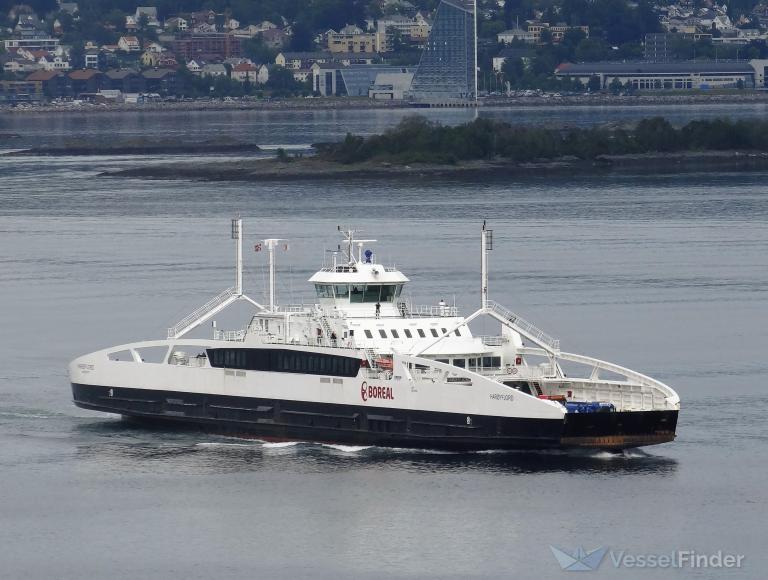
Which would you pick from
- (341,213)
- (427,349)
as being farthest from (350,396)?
(341,213)

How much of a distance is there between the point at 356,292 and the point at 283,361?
2701 mm

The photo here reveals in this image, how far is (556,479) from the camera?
49281mm

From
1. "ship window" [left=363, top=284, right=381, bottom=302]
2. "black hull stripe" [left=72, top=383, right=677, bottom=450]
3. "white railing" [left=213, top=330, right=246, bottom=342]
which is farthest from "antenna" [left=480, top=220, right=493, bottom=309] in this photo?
"white railing" [left=213, top=330, right=246, bottom=342]

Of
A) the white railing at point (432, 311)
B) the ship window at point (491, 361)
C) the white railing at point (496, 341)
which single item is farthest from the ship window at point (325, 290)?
the ship window at point (491, 361)

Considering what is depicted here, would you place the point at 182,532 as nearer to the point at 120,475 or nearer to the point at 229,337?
the point at 120,475

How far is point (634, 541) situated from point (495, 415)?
6805 mm

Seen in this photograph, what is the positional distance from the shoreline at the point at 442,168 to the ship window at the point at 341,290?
100 m

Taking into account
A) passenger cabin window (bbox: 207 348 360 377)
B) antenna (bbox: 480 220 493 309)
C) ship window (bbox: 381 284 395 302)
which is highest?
antenna (bbox: 480 220 493 309)

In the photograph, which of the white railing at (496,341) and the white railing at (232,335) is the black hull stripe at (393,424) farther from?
the white railing at (496,341)

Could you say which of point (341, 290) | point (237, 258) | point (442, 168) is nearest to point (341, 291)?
point (341, 290)

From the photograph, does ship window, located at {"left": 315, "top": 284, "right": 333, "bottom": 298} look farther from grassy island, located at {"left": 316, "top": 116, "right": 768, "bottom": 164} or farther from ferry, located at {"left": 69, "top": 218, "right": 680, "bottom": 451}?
grassy island, located at {"left": 316, "top": 116, "right": 768, "bottom": 164}

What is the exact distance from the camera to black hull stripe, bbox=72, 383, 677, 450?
165 feet

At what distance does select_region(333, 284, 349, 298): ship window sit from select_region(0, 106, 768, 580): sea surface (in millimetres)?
4149

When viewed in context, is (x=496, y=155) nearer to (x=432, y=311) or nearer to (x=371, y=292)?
(x=432, y=311)
